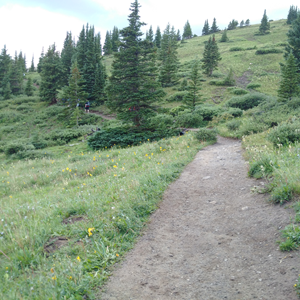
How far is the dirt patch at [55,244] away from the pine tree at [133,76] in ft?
50.9

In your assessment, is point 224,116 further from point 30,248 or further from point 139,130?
point 30,248

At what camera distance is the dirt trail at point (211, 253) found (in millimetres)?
3581

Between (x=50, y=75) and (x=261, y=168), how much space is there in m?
44.7

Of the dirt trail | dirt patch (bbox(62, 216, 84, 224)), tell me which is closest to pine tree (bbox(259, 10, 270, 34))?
the dirt trail

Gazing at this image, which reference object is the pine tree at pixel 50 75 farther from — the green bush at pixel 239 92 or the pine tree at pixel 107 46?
the pine tree at pixel 107 46

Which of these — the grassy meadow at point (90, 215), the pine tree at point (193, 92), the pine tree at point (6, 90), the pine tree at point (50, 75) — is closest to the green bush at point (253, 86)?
the pine tree at point (193, 92)

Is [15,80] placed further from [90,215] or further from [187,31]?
[187,31]

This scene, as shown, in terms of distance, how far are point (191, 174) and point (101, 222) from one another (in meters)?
4.01

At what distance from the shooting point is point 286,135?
8.79m

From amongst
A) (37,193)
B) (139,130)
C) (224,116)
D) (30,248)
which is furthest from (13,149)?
(30,248)

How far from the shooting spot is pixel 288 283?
3.44 meters

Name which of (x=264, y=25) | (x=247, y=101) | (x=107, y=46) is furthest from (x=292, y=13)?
(x=247, y=101)

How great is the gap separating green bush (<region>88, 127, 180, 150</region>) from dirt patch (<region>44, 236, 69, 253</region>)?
47.6 ft

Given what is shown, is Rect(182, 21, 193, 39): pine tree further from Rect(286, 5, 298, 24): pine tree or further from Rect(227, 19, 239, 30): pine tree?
Rect(286, 5, 298, 24): pine tree
